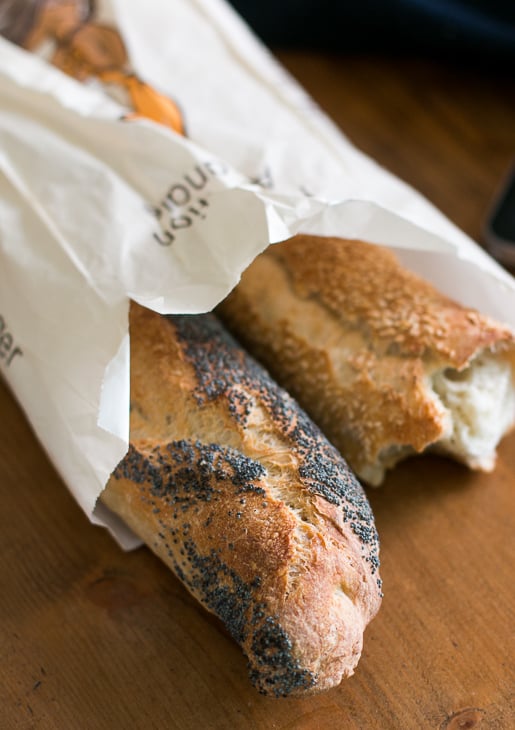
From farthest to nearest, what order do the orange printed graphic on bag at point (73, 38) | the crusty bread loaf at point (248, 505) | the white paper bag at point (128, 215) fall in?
the orange printed graphic on bag at point (73, 38)
the white paper bag at point (128, 215)
the crusty bread loaf at point (248, 505)

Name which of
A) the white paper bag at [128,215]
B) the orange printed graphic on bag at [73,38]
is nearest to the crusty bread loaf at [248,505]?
the white paper bag at [128,215]

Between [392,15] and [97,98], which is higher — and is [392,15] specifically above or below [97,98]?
above

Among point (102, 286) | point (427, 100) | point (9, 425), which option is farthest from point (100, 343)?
point (427, 100)

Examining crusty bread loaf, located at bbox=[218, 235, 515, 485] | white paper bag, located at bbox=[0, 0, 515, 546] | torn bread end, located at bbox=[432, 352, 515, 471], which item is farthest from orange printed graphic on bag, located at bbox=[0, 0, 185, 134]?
torn bread end, located at bbox=[432, 352, 515, 471]

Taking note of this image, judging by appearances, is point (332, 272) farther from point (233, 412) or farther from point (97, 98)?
point (97, 98)

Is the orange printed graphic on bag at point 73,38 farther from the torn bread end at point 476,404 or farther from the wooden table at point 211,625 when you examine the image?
the torn bread end at point 476,404

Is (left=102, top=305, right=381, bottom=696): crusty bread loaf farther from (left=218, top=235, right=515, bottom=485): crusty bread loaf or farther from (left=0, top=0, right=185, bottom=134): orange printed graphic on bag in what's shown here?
(left=0, top=0, right=185, bottom=134): orange printed graphic on bag
